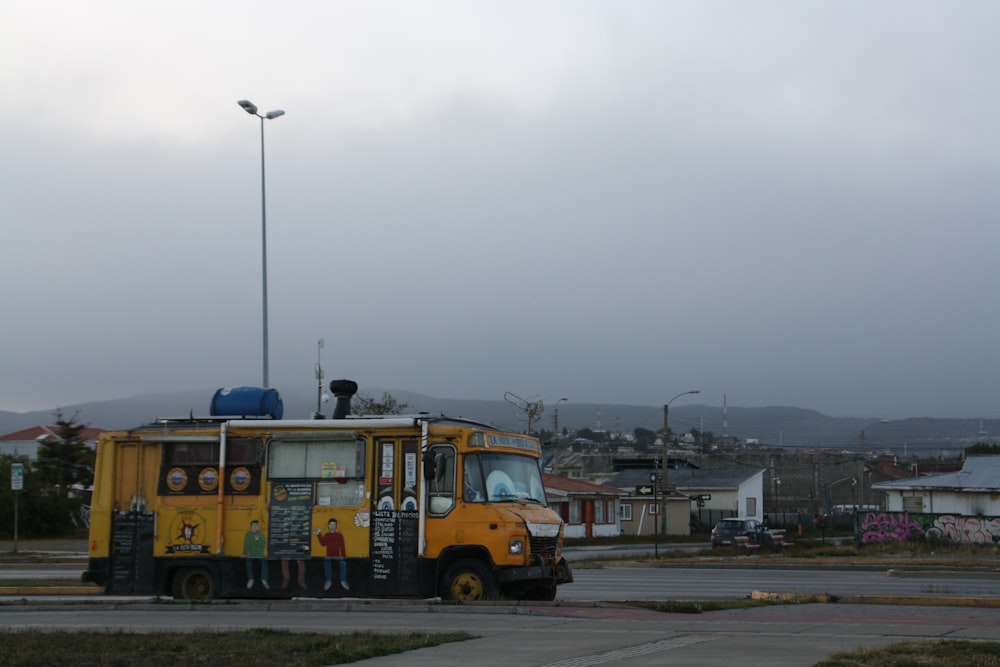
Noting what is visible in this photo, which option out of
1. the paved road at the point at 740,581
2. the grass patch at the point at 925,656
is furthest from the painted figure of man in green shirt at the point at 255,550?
the grass patch at the point at 925,656

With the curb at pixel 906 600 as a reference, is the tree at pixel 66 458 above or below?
above

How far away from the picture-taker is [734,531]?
151 ft

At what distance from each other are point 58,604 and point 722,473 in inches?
2577

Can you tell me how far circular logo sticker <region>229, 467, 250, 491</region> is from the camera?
18.0 metres

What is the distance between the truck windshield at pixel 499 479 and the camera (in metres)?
17.2

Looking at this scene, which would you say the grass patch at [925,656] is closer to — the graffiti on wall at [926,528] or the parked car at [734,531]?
the parked car at [734,531]

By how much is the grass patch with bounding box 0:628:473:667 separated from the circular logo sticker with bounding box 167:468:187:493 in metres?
4.93

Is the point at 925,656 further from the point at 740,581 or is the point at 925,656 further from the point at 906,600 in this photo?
the point at 740,581

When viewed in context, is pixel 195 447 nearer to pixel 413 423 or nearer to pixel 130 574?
pixel 130 574

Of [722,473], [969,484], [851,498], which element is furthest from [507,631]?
[851,498]

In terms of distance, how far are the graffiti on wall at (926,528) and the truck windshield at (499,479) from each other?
3207 cm

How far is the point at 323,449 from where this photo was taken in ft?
58.3

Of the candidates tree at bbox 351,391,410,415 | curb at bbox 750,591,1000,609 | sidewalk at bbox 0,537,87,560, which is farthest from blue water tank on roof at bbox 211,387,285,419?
tree at bbox 351,391,410,415

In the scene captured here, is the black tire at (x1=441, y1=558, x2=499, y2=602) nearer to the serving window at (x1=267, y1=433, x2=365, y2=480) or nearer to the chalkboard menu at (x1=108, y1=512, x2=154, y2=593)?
the serving window at (x1=267, y1=433, x2=365, y2=480)
